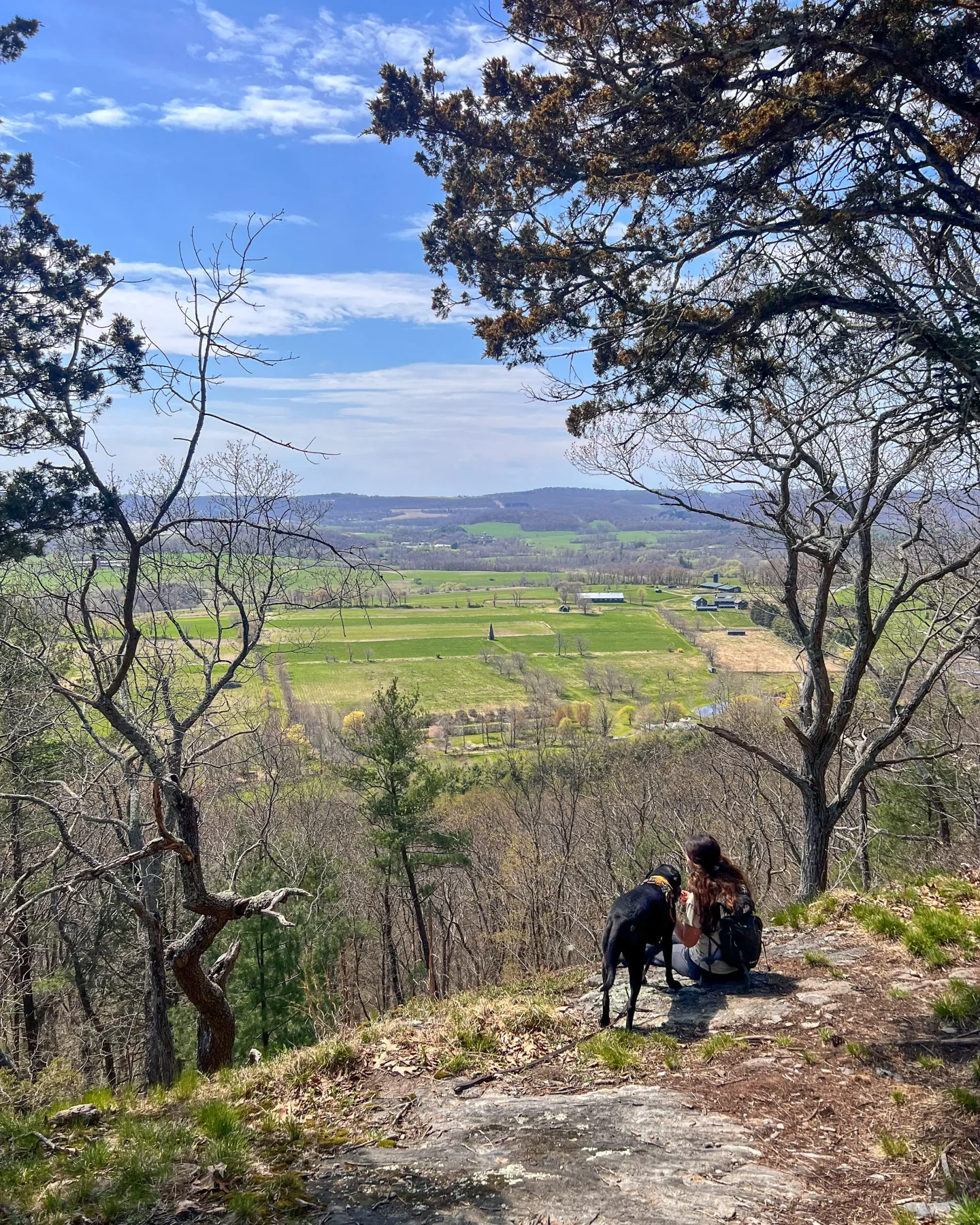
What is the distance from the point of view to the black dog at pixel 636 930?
4.27 metres

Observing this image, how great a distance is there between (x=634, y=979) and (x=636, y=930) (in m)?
0.31

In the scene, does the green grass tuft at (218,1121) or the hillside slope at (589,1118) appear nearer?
the hillside slope at (589,1118)

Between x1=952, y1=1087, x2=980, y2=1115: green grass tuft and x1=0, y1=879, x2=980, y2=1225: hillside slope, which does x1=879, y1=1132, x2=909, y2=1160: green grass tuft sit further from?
x1=952, y1=1087, x2=980, y2=1115: green grass tuft

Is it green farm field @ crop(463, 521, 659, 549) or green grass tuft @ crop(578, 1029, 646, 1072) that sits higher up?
green farm field @ crop(463, 521, 659, 549)

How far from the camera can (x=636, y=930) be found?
14.0 feet

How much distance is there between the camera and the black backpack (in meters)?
4.60

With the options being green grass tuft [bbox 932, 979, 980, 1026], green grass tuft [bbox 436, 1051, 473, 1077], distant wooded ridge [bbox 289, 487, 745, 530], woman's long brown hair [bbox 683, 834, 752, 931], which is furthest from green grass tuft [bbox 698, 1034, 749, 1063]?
distant wooded ridge [bbox 289, 487, 745, 530]

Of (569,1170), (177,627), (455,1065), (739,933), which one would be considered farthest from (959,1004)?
(177,627)

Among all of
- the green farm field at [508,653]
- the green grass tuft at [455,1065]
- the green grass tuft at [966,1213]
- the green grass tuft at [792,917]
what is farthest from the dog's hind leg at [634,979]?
the green farm field at [508,653]

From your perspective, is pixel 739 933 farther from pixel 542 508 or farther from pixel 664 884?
pixel 542 508

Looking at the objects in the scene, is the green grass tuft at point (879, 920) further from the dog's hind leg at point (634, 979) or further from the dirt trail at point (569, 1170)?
the dirt trail at point (569, 1170)

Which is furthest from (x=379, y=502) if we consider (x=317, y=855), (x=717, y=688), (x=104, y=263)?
(x=104, y=263)

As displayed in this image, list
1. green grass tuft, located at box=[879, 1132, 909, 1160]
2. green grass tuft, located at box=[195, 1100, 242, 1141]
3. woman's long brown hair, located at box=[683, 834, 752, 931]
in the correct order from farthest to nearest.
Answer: woman's long brown hair, located at box=[683, 834, 752, 931] → green grass tuft, located at box=[195, 1100, 242, 1141] → green grass tuft, located at box=[879, 1132, 909, 1160]

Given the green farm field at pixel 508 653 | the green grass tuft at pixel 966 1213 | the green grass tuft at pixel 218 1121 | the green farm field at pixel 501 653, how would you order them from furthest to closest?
the green farm field at pixel 501 653, the green farm field at pixel 508 653, the green grass tuft at pixel 218 1121, the green grass tuft at pixel 966 1213
